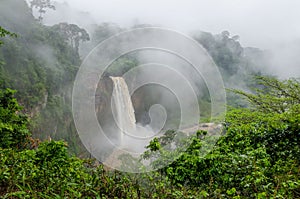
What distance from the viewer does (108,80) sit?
17.8 meters

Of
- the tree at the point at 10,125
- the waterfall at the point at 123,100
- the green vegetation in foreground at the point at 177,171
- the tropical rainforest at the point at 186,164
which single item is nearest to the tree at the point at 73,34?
the waterfall at the point at 123,100

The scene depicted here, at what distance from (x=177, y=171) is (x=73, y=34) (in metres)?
24.9

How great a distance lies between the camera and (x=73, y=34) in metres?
25.7

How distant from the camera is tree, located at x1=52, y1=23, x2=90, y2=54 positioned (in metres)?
25.0

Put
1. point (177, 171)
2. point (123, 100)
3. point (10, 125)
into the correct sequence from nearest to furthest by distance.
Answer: point (177, 171) < point (10, 125) < point (123, 100)

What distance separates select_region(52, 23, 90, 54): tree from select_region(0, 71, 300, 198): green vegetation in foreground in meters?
21.6

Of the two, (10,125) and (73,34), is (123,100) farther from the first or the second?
(10,125)

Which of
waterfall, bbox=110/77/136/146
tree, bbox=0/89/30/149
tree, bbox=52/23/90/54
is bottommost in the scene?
tree, bbox=0/89/30/149

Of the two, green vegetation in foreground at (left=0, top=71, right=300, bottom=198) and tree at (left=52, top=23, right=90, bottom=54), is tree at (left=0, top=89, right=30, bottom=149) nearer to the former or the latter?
green vegetation in foreground at (left=0, top=71, right=300, bottom=198)

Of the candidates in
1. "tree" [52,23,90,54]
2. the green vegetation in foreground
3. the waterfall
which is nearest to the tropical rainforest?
the green vegetation in foreground

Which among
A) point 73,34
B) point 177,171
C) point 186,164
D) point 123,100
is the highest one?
point 73,34

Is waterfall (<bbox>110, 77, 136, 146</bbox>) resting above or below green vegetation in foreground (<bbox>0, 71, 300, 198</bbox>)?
above

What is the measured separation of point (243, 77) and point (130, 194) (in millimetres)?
33616

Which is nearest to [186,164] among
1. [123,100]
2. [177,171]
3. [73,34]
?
[177,171]
